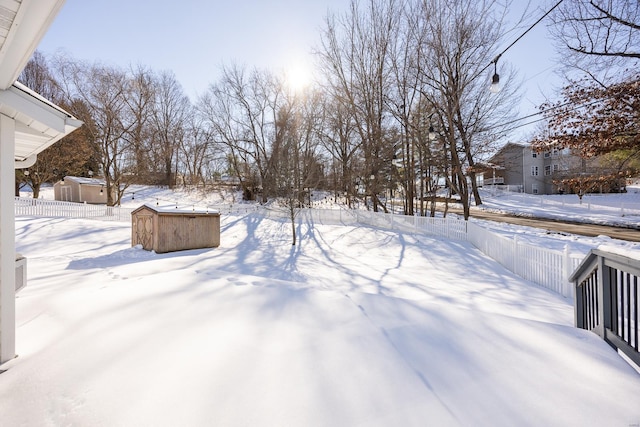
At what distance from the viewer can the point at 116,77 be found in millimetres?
18375

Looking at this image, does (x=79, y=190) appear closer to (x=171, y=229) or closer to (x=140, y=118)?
(x=140, y=118)

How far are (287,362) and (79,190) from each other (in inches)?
1105

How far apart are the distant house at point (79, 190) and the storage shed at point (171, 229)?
56.5ft

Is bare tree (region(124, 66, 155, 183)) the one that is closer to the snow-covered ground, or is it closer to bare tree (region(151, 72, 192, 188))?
bare tree (region(151, 72, 192, 188))

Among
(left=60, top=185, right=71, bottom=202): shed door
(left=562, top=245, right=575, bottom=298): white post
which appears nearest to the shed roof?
(left=562, top=245, right=575, bottom=298): white post

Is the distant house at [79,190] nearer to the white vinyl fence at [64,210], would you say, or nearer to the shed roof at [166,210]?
the white vinyl fence at [64,210]

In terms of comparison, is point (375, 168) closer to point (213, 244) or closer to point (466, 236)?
point (466, 236)

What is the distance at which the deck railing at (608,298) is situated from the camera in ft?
6.92

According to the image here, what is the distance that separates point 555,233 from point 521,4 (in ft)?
30.0

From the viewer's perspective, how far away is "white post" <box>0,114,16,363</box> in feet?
7.60

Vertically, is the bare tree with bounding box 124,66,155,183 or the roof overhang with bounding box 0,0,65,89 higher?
the bare tree with bounding box 124,66,155,183

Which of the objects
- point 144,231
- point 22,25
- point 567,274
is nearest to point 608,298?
point 567,274

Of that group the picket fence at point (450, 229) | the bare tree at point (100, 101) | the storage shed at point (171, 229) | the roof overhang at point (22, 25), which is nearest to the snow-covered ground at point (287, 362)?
the picket fence at point (450, 229)

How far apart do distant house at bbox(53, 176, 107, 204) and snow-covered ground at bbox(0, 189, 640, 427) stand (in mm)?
23629
